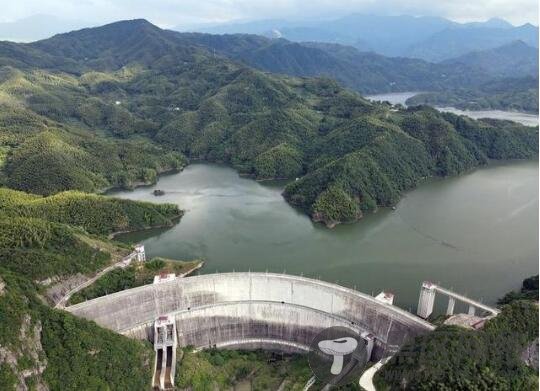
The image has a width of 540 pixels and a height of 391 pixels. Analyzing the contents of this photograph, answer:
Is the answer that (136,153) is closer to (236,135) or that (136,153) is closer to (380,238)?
(236,135)

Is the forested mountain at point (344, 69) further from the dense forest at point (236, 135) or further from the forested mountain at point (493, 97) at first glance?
the dense forest at point (236, 135)

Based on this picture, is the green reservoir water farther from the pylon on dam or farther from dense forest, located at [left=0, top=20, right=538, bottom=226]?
the pylon on dam

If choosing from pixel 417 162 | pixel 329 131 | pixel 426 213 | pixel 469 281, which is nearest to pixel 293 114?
pixel 329 131

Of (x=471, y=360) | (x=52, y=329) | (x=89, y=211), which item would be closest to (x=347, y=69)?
(x=89, y=211)

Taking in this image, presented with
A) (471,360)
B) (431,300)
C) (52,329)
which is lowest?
(431,300)

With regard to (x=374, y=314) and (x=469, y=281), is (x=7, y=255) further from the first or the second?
(x=469, y=281)
